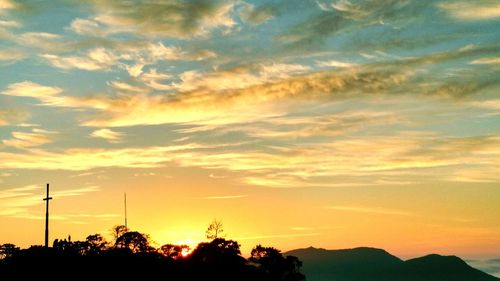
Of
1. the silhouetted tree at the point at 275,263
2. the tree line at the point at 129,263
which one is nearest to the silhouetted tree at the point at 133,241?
the tree line at the point at 129,263

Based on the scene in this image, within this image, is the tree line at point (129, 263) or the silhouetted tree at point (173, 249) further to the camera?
the silhouetted tree at point (173, 249)

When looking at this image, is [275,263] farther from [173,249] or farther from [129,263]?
[129,263]

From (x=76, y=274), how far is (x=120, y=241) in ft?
172

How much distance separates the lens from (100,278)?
78.6 metres

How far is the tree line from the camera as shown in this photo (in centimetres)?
7706

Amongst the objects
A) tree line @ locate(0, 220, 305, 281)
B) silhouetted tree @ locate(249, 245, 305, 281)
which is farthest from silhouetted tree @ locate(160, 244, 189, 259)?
silhouetted tree @ locate(249, 245, 305, 281)

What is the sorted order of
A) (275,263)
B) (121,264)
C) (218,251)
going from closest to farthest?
(121,264) < (218,251) < (275,263)

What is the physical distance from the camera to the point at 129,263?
3287 inches

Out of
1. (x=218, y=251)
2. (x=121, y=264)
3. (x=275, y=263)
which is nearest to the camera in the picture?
(x=121, y=264)

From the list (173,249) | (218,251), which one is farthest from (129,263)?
(173,249)

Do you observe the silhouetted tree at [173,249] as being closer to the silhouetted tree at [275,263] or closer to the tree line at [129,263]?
the tree line at [129,263]

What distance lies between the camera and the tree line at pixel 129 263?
77.1 m

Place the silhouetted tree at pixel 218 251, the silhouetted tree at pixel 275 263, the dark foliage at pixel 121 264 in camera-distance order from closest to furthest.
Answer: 1. the dark foliage at pixel 121 264
2. the silhouetted tree at pixel 218 251
3. the silhouetted tree at pixel 275 263

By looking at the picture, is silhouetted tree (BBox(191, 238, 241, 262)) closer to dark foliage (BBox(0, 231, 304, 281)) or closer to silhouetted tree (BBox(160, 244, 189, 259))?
dark foliage (BBox(0, 231, 304, 281))
